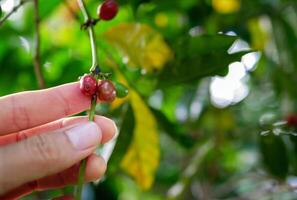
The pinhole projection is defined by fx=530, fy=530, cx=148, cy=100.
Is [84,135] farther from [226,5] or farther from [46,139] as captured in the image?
[226,5]

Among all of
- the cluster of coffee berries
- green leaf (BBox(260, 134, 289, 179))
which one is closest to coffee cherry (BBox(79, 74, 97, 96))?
the cluster of coffee berries

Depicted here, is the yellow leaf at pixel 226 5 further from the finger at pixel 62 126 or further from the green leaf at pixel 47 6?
the finger at pixel 62 126

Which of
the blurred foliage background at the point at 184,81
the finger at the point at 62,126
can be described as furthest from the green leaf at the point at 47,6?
the finger at the point at 62,126

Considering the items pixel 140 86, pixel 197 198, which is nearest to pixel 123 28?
pixel 140 86

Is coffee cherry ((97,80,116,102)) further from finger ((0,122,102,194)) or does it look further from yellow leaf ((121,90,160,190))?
yellow leaf ((121,90,160,190))

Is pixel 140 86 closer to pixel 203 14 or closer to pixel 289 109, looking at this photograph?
pixel 203 14

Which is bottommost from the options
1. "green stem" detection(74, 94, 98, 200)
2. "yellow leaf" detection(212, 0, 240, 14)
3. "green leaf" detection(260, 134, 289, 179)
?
"green leaf" detection(260, 134, 289, 179)
